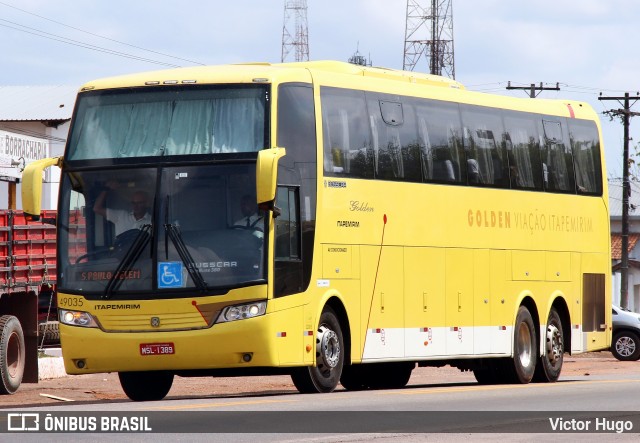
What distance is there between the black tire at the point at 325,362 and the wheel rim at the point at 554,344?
6.63 m

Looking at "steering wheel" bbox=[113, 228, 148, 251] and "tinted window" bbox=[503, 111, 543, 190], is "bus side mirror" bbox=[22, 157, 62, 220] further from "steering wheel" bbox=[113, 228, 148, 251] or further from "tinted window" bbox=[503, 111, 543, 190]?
"tinted window" bbox=[503, 111, 543, 190]

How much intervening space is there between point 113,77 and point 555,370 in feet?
32.1

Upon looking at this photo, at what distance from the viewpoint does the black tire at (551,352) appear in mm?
25359

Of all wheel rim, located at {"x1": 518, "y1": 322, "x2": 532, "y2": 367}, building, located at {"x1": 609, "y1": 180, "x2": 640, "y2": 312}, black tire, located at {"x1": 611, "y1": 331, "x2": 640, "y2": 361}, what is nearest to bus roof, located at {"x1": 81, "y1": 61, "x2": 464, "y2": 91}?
wheel rim, located at {"x1": 518, "y1": 322, "x2": 532, "y2": 367}

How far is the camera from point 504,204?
24125 mm

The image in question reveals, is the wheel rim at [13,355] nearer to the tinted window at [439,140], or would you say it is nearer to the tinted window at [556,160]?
the tinted window at [439,140]

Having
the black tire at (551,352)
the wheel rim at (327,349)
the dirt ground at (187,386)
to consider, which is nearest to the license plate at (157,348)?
the wheel rim at (327,349)

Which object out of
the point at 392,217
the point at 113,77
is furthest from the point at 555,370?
the point at 113,77

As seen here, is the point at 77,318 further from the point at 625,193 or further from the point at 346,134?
the point at 625,193

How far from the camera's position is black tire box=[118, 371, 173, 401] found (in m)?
20.1

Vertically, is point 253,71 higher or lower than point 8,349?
higher

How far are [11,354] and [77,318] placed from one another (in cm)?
615

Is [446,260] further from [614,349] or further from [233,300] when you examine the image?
[614,349]

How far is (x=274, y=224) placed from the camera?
1828 centimetres
